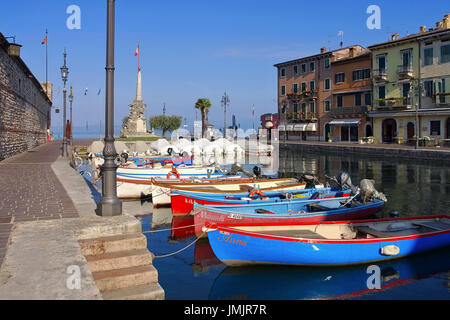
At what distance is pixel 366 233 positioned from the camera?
11.7 meters

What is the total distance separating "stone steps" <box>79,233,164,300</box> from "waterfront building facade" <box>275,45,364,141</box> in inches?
2199

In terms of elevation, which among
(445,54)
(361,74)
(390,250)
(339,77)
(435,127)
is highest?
(339,77)

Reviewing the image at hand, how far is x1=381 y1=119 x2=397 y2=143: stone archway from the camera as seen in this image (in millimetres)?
50606

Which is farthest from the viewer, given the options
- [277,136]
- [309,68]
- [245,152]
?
[277,136]

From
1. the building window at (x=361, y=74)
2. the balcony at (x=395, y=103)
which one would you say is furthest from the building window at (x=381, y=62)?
the balcony at (x=395, y=103)

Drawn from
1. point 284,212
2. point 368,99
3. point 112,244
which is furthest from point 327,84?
point 112,244

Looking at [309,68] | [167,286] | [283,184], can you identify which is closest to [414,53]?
[309,68]

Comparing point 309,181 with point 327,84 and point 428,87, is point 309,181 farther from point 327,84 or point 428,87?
point 327,84

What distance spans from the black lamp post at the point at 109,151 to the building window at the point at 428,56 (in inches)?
1755

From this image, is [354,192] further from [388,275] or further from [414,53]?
[414,53]

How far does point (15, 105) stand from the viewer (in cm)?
3091

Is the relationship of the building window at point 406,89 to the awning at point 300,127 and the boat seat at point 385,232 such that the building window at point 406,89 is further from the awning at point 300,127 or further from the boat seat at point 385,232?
the boat seat at point 385,232

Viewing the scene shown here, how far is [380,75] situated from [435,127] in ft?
32.8
